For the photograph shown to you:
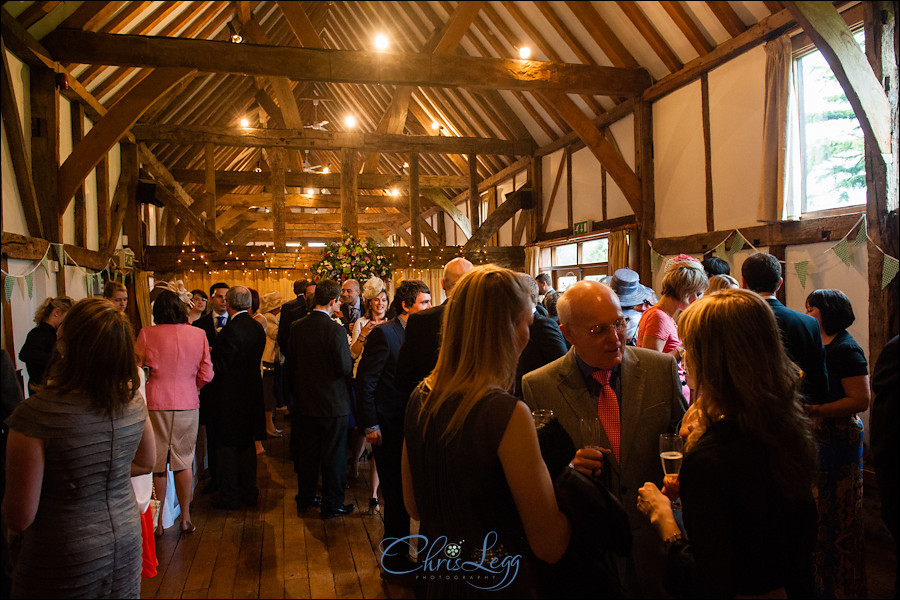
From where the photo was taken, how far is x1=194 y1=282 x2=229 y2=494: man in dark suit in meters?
4.69

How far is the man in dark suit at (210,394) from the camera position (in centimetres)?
469

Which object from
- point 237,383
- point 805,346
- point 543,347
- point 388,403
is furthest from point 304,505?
point 805,346

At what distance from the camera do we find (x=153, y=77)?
571cm

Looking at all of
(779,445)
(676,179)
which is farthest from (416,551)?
(676,179)

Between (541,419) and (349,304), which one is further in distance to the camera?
(349,304)

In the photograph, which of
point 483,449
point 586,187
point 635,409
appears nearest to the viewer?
point 483,449

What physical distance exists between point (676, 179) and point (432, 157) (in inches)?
271

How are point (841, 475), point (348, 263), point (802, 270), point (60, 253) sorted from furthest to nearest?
point (348, 263) → point (60, 253) → point (802, 270) → point (841, 475)

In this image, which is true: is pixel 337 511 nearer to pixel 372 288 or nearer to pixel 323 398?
pixel 323 398

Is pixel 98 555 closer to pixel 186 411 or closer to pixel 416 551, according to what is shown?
pixel 416 551

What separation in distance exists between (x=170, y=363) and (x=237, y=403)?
2.55 feet

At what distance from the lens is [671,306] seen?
3.26m

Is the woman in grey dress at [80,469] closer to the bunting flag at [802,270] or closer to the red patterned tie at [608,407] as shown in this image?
the red patterned tie at [608,407]

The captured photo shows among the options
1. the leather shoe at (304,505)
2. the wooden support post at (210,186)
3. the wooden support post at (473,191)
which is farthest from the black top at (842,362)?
the wooden support post at (210,186)
